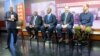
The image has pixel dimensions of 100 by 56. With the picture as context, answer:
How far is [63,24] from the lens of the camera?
686 centimetres

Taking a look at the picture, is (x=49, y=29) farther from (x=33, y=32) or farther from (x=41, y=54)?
(x=41, y=54)

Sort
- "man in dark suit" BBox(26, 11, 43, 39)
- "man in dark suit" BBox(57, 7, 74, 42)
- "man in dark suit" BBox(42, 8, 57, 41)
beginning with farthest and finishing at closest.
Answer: "man in dark suit" BBox(26, 11, 43, 39) < "man in dark suit" BBox(42, 8, 57, 41) < "man in dark suit" BBox(57, 7, 74, 42)

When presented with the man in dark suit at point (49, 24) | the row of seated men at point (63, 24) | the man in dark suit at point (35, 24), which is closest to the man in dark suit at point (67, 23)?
the row of seated men at point (63, 24)

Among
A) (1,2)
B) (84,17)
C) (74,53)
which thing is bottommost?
(74,53)

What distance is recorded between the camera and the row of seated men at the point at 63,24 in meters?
6.46

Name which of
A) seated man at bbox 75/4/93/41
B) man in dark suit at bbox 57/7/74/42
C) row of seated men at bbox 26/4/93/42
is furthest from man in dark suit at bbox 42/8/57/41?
seated man at bbox 75/4/93/41

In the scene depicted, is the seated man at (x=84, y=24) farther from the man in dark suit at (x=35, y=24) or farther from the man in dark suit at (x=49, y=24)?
the man in dark suit at (x=35, y=24)

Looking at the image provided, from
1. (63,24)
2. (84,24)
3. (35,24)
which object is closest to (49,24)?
(63,24)

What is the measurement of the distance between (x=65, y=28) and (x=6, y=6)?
4424 mm

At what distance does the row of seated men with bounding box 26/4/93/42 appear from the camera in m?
6.46

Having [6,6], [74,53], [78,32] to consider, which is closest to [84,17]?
[78,32]

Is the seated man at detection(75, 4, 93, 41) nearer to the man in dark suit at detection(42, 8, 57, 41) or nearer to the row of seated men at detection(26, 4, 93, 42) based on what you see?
the row of seated men at detection(26, 4, 93, 42)

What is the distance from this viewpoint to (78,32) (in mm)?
6477

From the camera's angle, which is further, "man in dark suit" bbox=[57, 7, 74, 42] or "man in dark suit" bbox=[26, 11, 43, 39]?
"man in dark suit" bbox=[26, 11, 43, 39]
